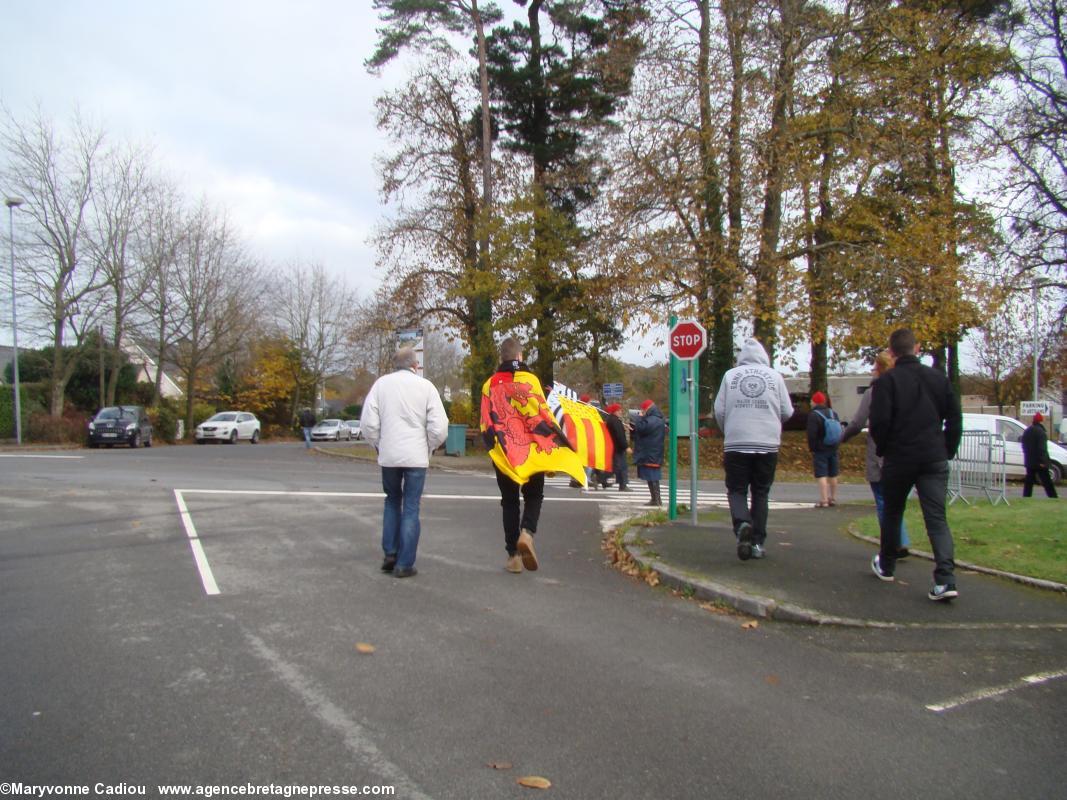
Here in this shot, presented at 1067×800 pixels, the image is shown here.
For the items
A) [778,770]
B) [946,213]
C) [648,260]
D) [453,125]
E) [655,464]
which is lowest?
[778,770]

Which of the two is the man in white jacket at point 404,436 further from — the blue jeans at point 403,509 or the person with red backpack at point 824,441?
the person with red backpack at point 824,441

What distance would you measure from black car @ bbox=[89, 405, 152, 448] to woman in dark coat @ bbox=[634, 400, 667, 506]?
82.2 ft

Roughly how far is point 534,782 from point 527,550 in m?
3.30

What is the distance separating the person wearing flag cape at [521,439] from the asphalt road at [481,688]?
54cm

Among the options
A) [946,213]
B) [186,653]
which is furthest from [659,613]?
[946,213]

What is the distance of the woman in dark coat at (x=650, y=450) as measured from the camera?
1194cm

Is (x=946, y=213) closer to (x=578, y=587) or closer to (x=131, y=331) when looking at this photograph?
(x=578, y=587)

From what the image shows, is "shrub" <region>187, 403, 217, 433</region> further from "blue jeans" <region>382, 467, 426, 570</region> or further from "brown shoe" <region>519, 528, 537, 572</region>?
"brown shoe" <region>519, 528, 537, 572</region>

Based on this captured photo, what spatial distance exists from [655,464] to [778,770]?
29.3 ft

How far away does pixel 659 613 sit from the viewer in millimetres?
5375

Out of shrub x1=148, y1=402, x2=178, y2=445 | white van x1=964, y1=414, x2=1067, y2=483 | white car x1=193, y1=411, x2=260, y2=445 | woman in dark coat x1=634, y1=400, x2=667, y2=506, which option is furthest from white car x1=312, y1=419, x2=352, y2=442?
woman in dark coat x1=634, y1=400, x2=667, y2=506

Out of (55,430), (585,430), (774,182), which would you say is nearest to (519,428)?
(585,430)

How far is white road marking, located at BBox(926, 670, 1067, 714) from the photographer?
147 inches

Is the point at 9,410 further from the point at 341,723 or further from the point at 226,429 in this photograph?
the point at 341,723
